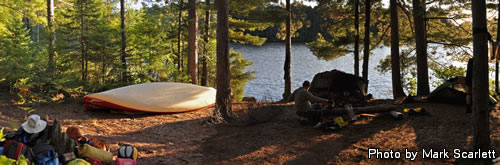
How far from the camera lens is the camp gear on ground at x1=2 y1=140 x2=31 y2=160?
14.1 ft

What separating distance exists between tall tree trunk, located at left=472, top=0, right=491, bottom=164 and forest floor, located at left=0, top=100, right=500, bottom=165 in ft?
1.54

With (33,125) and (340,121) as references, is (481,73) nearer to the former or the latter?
(340,121)

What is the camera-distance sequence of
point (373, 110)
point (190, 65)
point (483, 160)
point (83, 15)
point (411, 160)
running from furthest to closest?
point (190, 65) < point (83, 15) < point (373, 110) < point (411, 160) < point (483, 160)

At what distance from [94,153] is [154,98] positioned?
4.94 meters

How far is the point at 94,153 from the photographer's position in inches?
194

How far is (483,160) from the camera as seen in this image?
4.70 m

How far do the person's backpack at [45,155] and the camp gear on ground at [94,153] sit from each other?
0.47 m

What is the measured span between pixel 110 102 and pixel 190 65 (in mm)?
6422

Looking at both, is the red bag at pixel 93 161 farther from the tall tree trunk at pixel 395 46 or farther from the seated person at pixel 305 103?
the tall tree trunk at pixel 395 46

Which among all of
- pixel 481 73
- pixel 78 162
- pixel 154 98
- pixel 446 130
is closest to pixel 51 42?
pixel 154 98

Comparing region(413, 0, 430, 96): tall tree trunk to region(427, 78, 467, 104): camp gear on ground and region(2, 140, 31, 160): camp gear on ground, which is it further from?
region(2, 140, 31, 160): camp gear on ground

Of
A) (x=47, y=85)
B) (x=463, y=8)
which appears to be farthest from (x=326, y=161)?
(x=463, y=8)

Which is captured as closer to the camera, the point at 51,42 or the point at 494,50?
the point at 494,50

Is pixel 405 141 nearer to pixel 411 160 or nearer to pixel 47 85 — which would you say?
pixel 411 160
